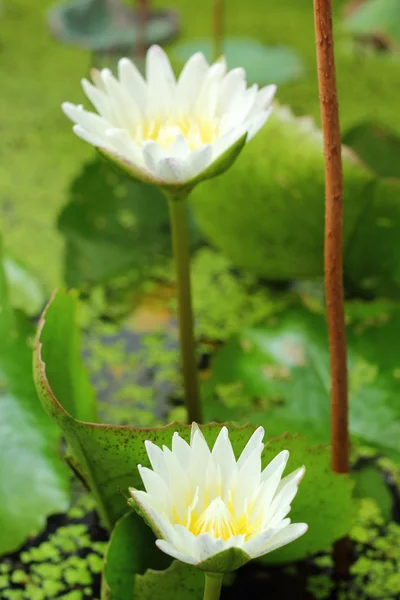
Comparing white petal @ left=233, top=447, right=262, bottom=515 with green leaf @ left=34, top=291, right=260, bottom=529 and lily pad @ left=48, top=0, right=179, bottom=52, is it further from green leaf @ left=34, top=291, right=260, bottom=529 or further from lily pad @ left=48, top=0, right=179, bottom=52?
lily pad @ left=48, top=0, right=179, bottom=52

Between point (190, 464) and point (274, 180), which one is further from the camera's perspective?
point (274, 180)

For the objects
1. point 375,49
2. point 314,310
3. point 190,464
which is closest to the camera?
point 190,464

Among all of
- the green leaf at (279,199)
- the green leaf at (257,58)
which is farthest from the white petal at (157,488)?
the green leaf at (257,58)

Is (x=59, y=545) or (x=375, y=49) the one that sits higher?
(x=375, y=49)

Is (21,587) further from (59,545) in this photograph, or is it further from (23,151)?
(23,151)

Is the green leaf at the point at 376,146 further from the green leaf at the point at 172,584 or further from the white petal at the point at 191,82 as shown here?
the green leaf at the point at 172,584

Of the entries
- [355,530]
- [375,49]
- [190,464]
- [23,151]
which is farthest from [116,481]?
[375,49]

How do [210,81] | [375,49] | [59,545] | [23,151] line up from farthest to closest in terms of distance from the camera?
[375,49]
[23,151]
[59,545]
[210,81]

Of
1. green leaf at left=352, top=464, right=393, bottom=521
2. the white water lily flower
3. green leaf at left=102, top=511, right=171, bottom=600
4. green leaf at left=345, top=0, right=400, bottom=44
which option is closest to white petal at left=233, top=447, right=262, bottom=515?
the white water lily flower

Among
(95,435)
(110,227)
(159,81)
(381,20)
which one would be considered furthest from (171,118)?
(381,20)
